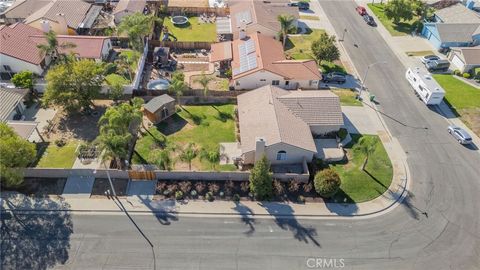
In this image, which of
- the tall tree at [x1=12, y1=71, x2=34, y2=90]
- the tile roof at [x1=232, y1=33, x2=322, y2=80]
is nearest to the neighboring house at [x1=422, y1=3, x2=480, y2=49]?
the tile roof at [x1=232, y1=33, x2=322, y2=80]

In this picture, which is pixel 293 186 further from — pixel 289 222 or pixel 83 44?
pixel 83 44

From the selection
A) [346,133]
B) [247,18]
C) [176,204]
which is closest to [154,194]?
[176,204]

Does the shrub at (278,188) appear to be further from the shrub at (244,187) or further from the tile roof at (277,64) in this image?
the tile roof at (277,64)

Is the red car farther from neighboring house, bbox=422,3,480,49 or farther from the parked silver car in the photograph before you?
the parked silver car

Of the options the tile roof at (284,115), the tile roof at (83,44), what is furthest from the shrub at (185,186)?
the tile roof at (83,44)

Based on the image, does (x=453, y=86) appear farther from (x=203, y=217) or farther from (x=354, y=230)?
(x=203, y=217)

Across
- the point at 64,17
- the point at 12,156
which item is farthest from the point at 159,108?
the point at 64,17

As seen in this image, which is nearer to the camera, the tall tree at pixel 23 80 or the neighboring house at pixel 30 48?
the tall tree at pixel 23 80
